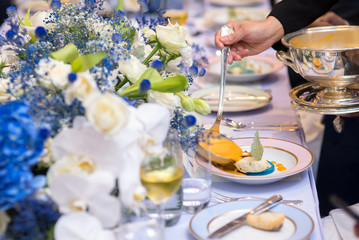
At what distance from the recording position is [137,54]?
115 cm

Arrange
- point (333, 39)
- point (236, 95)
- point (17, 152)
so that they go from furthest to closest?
point (236, 95), point (333, 39), point (17, 152)

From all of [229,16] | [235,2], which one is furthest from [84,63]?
[235,2]

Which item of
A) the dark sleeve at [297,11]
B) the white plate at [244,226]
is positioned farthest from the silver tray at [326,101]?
the white plate at [244,226]

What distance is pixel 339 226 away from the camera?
1219mm

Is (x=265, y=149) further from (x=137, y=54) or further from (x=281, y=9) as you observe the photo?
(x=281, y=9)

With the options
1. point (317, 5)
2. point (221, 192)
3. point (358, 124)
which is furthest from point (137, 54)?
point (358, 124)

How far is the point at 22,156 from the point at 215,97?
1142 millimetres

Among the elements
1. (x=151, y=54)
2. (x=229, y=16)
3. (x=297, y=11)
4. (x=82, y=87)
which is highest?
(x=82, y=87)

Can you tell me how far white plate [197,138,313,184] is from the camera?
1085 millimetres

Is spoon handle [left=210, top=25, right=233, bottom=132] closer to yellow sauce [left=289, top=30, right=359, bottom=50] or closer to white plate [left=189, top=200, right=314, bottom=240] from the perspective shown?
yellow sauce [left=289, top=30, right=359, bottom=50]

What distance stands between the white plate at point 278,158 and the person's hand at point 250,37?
0.38 meters

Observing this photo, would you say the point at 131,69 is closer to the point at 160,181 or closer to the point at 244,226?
the point at 160,181

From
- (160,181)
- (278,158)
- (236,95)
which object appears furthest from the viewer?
(236,95)

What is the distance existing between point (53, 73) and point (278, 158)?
0.67 meters
